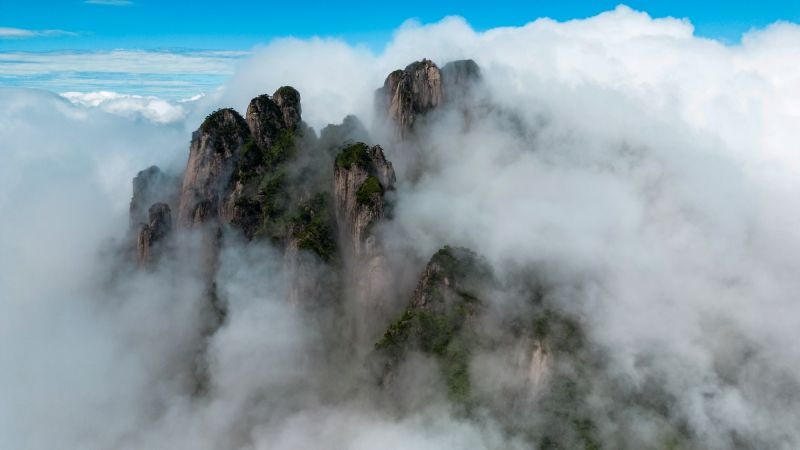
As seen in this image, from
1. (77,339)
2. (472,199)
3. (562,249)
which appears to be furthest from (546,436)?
(77,339)

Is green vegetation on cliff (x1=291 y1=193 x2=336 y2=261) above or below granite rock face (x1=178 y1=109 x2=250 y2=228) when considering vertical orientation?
below

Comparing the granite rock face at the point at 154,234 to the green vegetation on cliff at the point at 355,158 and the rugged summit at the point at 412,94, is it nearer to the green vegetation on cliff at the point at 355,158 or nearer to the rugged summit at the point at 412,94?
the green vegetation on cliff at the point at 355,158

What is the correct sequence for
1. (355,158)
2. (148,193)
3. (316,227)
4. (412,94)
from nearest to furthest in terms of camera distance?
1. (355,158)
2. (316,227)
3. (412,94)
4. (148,193)

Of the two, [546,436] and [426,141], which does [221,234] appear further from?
[546,436]

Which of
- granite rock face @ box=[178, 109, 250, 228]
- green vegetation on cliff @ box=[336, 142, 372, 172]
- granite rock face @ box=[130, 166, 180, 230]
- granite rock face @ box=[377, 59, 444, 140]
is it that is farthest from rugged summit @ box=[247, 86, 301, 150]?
granite rock face @ box=[130, 166, 180, 230]

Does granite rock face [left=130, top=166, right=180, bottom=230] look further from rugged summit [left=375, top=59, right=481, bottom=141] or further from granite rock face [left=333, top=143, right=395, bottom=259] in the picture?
rugged summit [left=375, top=59, right=481, bottom=141]

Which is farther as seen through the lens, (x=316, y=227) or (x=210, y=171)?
(x=210, y=171)

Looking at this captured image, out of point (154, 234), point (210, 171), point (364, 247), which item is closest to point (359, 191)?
point (364, 247)

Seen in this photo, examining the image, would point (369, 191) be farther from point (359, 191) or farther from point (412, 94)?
point (412, 94)
